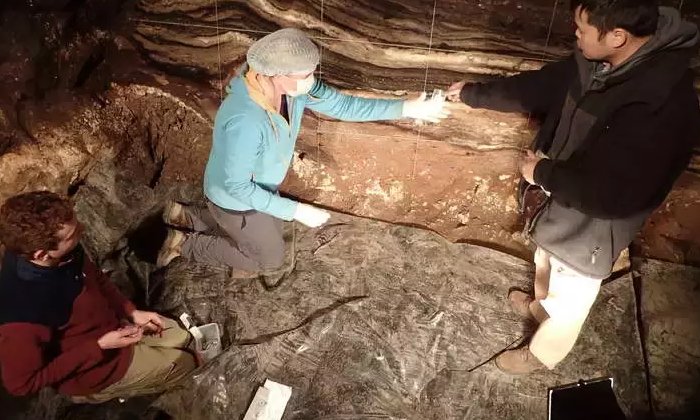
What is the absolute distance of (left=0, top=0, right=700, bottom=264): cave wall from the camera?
3.95 m

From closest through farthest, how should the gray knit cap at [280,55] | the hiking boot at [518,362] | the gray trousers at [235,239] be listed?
the gray knit cap at [280,55]
the hiking boot at [518,362]
the gray trousers at [235,239]

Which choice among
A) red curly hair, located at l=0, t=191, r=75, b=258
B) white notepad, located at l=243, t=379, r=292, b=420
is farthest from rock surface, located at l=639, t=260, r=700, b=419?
red curly hair, located at l=0, t=191, r=75, b=258

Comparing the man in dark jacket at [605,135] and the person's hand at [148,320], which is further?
the person's hand at [148,320]

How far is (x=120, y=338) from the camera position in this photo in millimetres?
2742

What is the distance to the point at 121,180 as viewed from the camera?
4.33m

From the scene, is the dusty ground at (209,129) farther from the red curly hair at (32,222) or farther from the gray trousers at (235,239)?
the red curly hair at (32,222)

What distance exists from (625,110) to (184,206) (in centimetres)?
309

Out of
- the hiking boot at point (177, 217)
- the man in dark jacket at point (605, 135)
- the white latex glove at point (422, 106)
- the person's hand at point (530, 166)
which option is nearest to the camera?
the man in dark jacket at point (605, 135)

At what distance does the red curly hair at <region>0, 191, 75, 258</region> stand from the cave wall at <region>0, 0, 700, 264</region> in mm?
1608

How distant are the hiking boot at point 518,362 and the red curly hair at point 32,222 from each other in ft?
8.54

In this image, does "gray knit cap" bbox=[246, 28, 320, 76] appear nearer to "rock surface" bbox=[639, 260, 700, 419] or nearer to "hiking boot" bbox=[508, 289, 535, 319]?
"hiking boot" bbox=[508, 289, 535, 319]

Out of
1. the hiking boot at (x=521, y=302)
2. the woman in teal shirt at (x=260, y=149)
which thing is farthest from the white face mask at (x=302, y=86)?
the hiking boot at (x=521, y=302)

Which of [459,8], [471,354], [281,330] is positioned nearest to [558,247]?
[471,354]

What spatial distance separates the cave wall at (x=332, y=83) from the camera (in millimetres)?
3949
